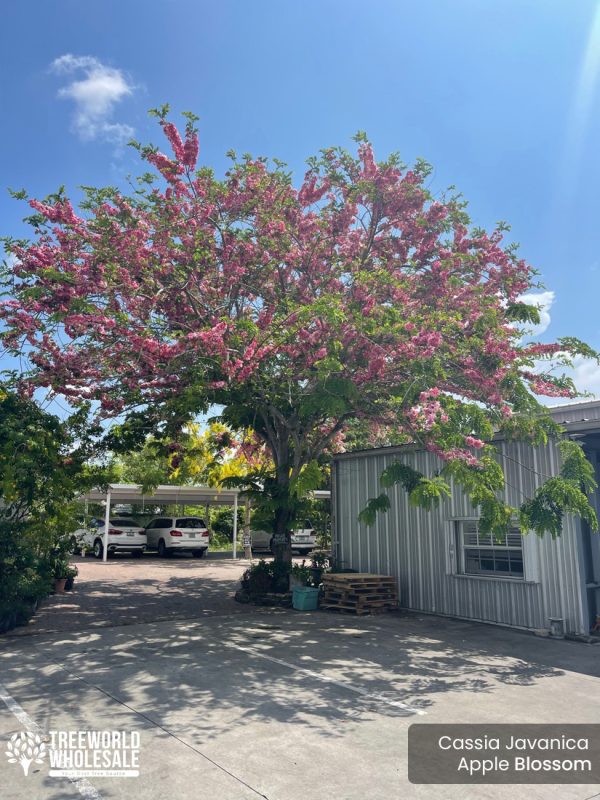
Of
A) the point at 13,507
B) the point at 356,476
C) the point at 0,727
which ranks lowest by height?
the point at 0,727

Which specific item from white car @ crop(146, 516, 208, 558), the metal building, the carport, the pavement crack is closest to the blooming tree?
the metal building

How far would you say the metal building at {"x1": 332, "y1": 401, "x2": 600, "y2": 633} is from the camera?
33.3 feet

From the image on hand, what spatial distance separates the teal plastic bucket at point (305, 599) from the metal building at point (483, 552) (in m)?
1.66

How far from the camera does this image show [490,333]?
34.5 ft

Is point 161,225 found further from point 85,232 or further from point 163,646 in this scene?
point 163,646

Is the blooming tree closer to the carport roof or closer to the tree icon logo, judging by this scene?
the tree icon logo

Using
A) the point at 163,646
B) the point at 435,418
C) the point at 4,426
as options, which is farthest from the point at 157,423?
the point at 435,418

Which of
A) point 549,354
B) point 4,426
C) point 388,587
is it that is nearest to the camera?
point 4,426

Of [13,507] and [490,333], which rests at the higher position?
[490,333]

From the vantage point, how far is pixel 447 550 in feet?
39.5

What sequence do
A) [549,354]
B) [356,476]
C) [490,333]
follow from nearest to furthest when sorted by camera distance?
[490,333]
[549,354]
[356,476]

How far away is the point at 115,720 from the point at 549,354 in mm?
9833

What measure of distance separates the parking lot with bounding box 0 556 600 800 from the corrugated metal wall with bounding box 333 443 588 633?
0.59 meters

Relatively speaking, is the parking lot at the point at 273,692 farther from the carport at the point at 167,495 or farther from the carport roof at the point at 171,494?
the carport roof at the point at 171,494
